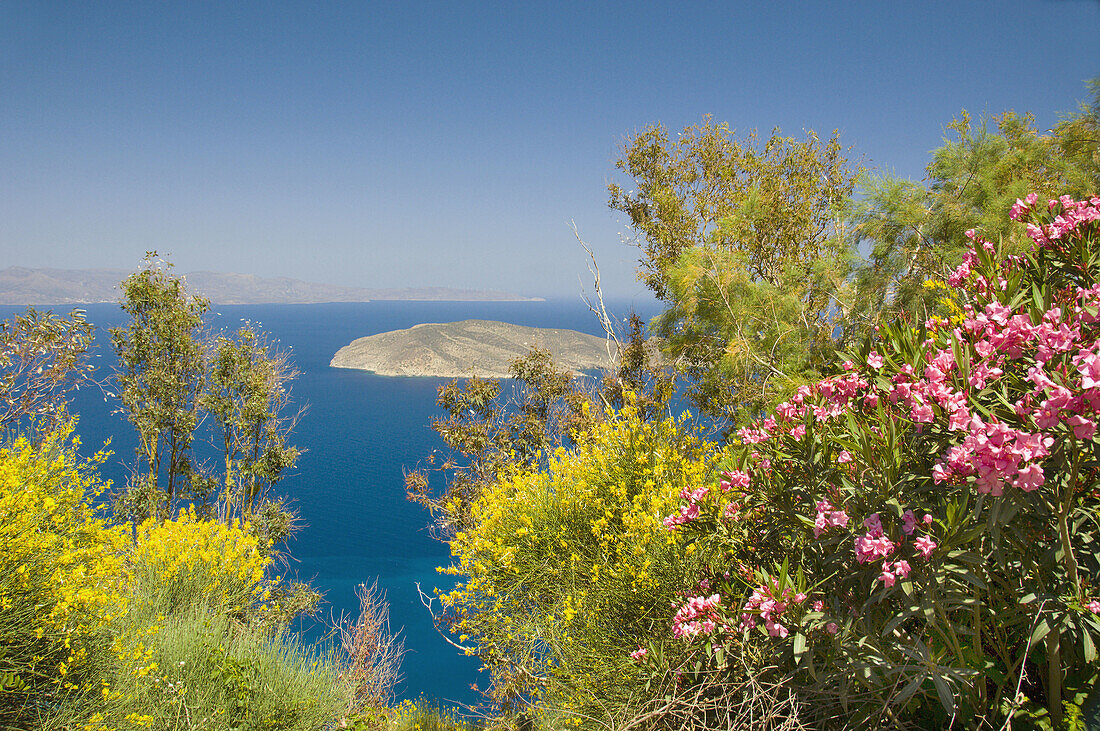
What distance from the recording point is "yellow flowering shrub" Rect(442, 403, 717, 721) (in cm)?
387

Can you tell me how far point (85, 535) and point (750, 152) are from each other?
11.8 meters

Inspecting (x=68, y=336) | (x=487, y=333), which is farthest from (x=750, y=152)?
(x=487, y=333)

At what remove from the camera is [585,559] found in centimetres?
479

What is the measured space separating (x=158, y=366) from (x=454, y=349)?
195ft

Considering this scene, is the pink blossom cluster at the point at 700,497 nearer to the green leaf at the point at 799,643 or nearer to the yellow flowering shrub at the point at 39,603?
the green leaf at the point at 799,643

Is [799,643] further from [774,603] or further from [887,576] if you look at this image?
[887,576]

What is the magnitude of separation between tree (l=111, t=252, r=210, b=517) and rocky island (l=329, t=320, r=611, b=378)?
4202 cm

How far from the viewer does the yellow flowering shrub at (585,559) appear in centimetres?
387

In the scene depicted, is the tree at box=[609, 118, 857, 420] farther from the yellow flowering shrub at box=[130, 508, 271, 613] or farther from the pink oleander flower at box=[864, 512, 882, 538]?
the yellow flowering shrub at box=[130, 508, 271, 613]

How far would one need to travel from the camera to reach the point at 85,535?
5.01 meters

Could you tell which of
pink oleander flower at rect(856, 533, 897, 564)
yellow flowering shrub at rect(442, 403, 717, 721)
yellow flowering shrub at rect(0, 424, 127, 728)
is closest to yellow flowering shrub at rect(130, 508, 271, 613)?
yellow flowering shrub at rect(0, 424, 127, 728)

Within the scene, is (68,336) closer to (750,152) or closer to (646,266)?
(646,266)

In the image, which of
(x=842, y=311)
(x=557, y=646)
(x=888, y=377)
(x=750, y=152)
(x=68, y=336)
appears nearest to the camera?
(x=888, y=377)

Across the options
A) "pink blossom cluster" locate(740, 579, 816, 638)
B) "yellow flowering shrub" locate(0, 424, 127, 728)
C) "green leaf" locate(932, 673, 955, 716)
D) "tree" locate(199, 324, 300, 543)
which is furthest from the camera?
"tree" locate(199, 324, 300, 543)
